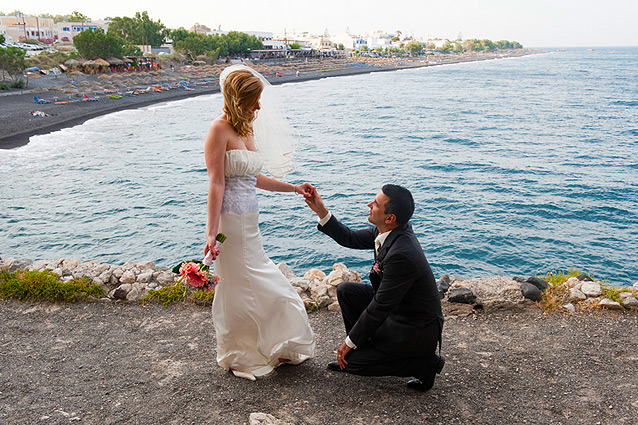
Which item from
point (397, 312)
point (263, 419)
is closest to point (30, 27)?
point (397, 312)

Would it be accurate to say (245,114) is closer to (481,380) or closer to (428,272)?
(428,272)

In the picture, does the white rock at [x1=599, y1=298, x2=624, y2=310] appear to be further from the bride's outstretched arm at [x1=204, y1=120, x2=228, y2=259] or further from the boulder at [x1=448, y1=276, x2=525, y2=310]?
the bride's outstretched arm at [x1=204, y1=120, x2=228, y2=259]

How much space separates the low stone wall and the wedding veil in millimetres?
1953

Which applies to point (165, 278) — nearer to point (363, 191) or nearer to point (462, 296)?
point (462, 296)

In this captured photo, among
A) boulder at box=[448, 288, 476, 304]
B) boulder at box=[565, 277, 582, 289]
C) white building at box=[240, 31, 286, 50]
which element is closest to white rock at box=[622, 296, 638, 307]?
boulder at box=[565, 277, 582, 289]

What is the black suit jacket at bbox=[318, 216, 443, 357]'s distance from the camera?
392 centimetres

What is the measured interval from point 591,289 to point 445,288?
1774mm

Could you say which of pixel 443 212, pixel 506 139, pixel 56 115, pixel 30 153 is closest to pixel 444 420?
pixel 443 212

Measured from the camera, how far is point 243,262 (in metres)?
4.23

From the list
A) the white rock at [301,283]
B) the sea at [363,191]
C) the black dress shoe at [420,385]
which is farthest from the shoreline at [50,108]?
the black dress shoe at [420,385]

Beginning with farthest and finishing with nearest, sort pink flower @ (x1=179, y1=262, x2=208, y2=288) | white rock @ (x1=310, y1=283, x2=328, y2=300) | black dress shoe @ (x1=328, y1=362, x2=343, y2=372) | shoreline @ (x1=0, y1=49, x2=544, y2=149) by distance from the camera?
shoreline @ (x1=0, y1=49, x2=544, y2=149)
white rock @ (x1=310, y1=283, x2=328, y2=300)
black dress shoe @ (x1=328, y1=362, x2=343, y2=372)
pink flower @ (x1=179, y1=262, x2=208, y2=288)

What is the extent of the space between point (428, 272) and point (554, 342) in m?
2.15

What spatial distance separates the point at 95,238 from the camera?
54.9 ft

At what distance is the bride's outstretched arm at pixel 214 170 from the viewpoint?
13.3ft
